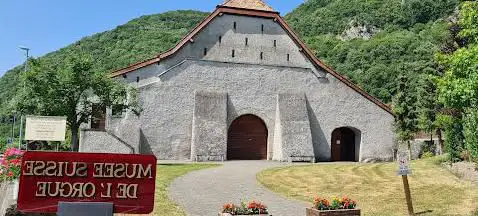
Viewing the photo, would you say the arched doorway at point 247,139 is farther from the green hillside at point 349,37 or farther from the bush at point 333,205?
the bush at point 333,205

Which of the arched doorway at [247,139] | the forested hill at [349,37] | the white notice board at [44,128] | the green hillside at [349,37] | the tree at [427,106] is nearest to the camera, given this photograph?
the white notice board at [44,128]

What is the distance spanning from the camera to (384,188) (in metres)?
16.0

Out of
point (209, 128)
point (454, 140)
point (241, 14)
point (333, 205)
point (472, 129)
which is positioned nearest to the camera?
point (333, 205)

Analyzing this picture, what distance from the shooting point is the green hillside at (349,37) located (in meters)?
73.4

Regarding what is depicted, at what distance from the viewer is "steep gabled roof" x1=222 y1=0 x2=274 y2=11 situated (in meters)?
33.1

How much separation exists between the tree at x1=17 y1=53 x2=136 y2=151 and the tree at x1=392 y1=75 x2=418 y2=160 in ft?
73.7

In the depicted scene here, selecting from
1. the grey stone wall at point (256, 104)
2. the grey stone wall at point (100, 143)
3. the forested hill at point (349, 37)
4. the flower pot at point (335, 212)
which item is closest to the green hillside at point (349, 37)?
the forested hill at point (349, 37)

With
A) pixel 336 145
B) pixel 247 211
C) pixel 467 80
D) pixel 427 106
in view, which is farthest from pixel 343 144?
pixel 247 211

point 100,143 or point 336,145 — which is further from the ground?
point 100,143

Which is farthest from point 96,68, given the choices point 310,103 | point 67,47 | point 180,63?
point 67,47

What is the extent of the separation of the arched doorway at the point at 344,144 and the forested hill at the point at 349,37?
20498 millimetres

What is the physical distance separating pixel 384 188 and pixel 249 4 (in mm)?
21260

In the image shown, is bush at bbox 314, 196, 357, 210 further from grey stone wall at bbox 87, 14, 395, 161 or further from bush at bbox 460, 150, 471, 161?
grey stone wall at bbox 87, 14, 395, 161

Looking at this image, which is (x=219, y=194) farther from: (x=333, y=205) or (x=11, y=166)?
(x=11, y=166)
